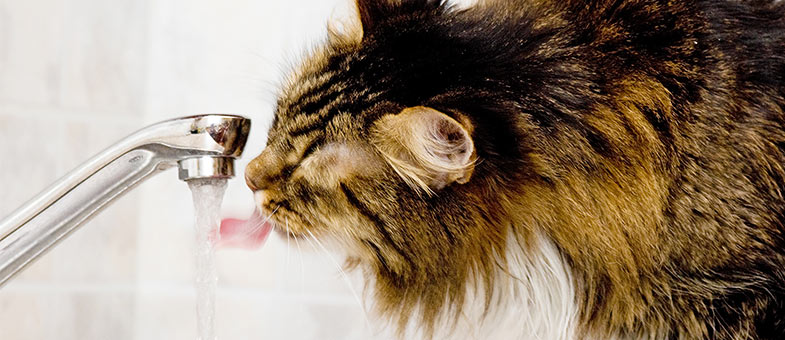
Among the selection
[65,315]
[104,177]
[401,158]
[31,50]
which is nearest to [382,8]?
[401,158]

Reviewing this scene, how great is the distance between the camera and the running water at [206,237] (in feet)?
2.67

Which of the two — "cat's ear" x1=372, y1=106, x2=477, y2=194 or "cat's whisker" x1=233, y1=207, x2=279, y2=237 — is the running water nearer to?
"cat's whisker" x1=233, y1=207, x2=279, y2=237

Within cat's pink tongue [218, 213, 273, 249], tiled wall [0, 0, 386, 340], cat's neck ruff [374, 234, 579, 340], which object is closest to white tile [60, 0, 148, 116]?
tiled wall [0, 0, 386, 340]

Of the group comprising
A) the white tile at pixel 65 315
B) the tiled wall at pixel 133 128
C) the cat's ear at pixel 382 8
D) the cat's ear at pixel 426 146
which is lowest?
the white tile at pixel 65 315

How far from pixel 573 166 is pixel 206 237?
1.19 ft

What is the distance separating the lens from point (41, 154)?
1.43 meters

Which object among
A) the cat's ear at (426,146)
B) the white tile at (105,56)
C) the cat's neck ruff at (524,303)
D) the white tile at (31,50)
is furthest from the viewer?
the white tile at (105,56)

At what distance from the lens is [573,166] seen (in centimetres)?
79

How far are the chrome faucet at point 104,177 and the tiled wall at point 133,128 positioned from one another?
1.72 ft

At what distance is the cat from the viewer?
30.6 inches

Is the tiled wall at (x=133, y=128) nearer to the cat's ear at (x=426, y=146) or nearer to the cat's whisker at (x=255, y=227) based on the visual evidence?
the cat's whisker at (x=255, y=227)

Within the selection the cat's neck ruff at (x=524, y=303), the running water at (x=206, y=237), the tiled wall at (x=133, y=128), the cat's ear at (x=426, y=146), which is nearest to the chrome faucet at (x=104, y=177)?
the running water at (x=206, y=237)

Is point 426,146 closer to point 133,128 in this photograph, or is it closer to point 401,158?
point 401,158

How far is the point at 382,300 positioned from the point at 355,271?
0.06 m
